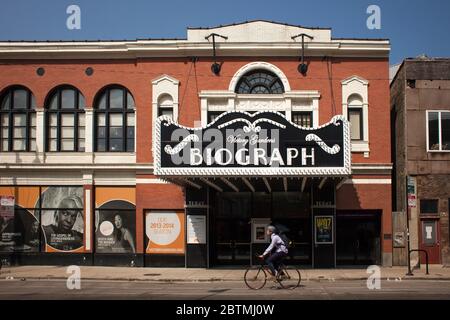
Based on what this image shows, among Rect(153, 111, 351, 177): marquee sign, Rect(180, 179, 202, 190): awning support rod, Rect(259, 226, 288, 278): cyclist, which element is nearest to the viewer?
Rect(259, 226, 288, 278): cyclist

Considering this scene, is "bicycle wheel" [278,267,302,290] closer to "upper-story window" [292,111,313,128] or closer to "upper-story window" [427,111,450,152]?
"upper-story window" [292,111,313,128]

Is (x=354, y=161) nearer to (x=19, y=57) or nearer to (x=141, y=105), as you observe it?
(x=141, y=105)

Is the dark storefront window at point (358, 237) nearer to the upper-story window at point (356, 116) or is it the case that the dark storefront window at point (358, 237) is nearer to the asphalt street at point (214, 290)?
the upper-story window at point (356, 116)

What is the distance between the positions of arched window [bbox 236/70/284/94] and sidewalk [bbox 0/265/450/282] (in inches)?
340

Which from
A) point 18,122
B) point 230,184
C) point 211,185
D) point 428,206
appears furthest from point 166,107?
point 428,206

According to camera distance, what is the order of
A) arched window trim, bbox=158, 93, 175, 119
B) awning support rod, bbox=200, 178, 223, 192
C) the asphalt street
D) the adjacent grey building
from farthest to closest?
arched window trim, bbox=158, 93, 175, 119, the adjacent grey building, awning support rod, bbox=200, 178, 223, 192, the asphalt street

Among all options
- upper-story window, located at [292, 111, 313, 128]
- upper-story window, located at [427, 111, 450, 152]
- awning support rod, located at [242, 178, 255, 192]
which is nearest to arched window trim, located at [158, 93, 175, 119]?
awning support rod, located at [242, 178, 255, 192]

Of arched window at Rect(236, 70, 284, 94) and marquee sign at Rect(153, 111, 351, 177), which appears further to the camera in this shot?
arched window at Rect(236, 70, 284, 94)

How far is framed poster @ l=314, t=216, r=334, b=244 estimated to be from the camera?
25.5m

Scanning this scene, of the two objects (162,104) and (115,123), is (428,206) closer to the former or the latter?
(162,104)

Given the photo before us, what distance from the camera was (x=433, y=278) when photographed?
68.1 feet

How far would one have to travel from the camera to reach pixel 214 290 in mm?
17250

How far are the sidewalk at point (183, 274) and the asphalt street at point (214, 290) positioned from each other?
81cm

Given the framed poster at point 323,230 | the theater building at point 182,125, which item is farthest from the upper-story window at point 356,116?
the framed poster at point 323,230
